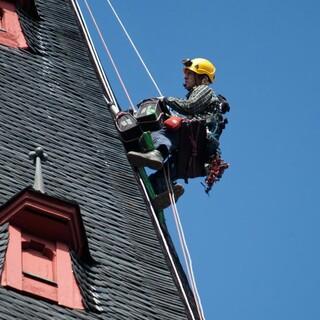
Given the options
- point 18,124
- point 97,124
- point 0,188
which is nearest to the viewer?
point 0,188

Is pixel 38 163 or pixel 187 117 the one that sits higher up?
pixel 187 117

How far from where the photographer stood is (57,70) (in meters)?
21.0

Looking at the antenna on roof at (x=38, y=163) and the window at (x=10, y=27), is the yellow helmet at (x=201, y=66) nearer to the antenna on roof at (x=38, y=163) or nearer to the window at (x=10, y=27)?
the window at (x=10, y=27)

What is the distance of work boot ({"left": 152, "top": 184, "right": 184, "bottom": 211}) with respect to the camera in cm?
1972

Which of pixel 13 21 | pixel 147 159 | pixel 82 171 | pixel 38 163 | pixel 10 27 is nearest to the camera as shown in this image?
pixel 38 163

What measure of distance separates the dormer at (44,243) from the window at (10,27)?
4839mm

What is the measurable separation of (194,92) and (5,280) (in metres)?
5.33

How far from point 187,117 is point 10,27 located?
2233mm

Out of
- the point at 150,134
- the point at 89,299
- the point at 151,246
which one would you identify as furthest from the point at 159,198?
the point at 89,299

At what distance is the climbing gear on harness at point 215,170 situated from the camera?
65.7 ft

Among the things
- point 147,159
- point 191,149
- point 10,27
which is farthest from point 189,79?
point 10,27

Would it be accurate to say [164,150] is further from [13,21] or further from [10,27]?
[13,21]

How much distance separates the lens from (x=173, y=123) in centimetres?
1984

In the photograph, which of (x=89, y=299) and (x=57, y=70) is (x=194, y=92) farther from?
(x=89, y=299)
